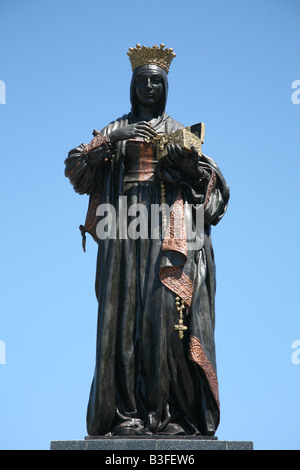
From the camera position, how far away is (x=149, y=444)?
763 centimetres

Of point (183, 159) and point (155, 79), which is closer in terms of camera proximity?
point (183, 159)

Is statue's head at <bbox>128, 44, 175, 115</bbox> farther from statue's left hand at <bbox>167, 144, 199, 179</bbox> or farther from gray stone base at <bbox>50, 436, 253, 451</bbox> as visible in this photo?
gray stone base at <bbox>50, 436, 253, 451</bbox>

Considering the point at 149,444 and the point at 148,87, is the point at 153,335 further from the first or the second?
the point at 148,87

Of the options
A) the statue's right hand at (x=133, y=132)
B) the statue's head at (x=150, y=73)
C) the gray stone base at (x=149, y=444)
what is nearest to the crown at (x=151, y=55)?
the statue's head at (x=150, y=73)

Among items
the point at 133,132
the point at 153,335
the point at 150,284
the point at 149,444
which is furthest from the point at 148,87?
the point at 149,444

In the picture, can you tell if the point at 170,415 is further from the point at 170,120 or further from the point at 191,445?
the point at 170,120

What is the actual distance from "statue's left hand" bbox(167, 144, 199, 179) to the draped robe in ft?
0.45

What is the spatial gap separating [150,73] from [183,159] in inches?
53.5

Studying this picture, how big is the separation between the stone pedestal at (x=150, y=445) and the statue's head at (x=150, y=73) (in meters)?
4.27

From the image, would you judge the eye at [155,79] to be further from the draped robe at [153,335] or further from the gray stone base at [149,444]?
the gray stone base at [149,444]

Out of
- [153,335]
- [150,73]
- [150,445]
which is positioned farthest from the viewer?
[150,73]

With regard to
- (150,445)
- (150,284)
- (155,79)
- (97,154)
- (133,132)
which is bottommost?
(150,445)

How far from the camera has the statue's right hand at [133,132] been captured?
898 centimetres
